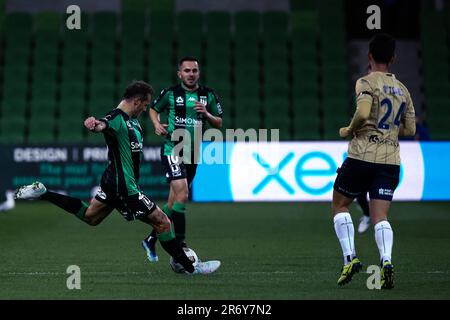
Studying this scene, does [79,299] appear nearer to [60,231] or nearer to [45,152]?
[60,231]

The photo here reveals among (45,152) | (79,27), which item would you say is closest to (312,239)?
(45,152)

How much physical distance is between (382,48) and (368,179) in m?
1.13

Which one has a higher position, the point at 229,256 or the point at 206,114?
the point at 206,114

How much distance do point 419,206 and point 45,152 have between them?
763cm

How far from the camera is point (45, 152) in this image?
61.6 ft

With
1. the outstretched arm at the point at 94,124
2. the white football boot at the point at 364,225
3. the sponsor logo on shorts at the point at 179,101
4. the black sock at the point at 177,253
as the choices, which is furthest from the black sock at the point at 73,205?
the white football boot at the point at 364,225

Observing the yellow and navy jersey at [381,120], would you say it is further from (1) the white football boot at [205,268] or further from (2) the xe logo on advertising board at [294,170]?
(2) the xe logo on advertising board at [294,170]

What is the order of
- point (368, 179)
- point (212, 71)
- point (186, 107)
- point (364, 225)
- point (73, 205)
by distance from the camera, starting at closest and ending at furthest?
point (368, 179)
point (73, 205)
point (186, 107)
point (364, 225)
point (212, 71)

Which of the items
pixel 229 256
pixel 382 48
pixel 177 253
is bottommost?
pixel 229 256

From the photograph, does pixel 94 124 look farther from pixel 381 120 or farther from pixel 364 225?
pixel 364 225

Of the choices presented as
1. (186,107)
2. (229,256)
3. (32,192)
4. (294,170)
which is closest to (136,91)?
(32,192)

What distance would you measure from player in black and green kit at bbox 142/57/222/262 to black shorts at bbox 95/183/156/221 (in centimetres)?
127

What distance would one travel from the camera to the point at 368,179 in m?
7.92

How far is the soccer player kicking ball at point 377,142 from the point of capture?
7746mm
